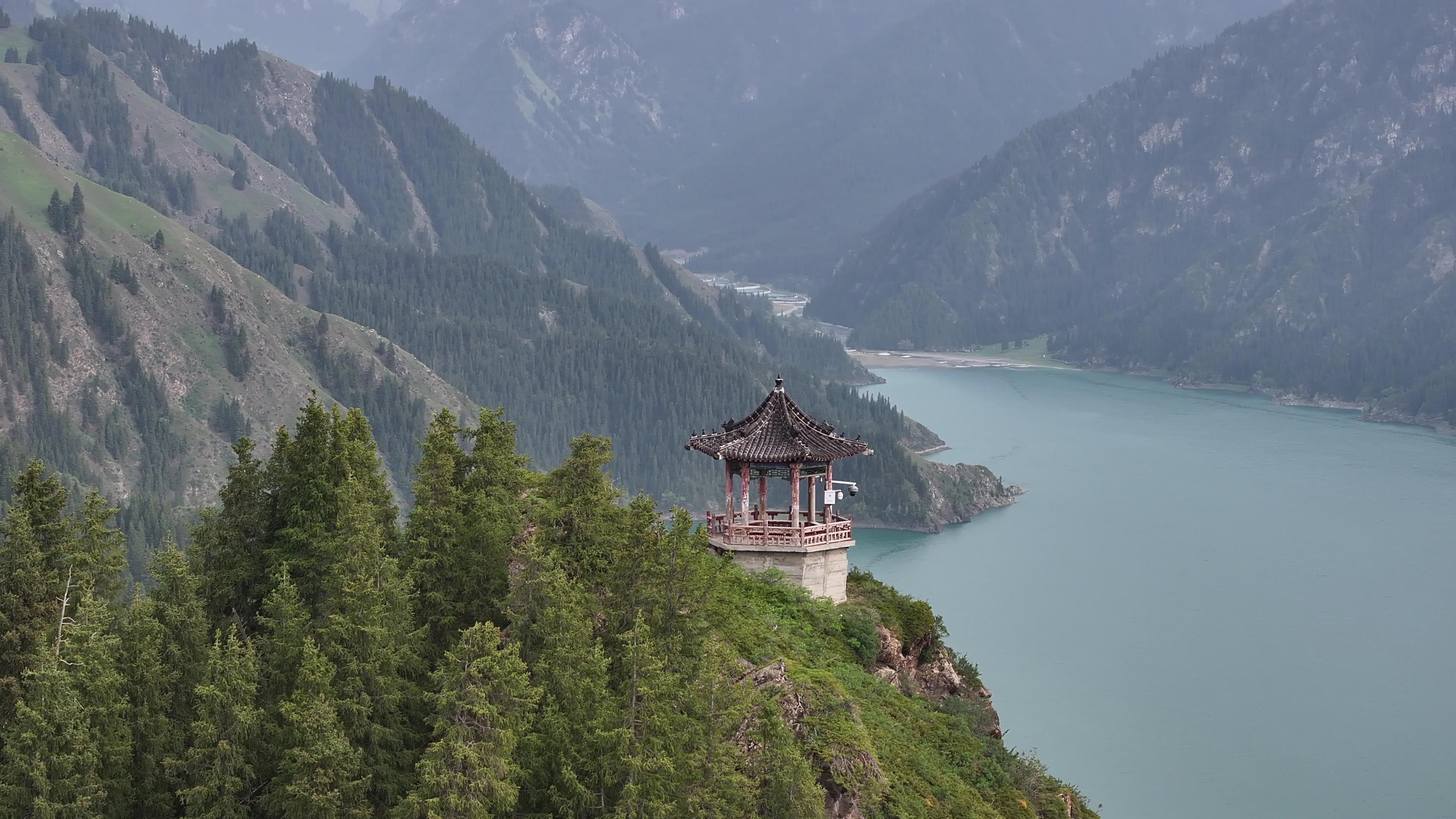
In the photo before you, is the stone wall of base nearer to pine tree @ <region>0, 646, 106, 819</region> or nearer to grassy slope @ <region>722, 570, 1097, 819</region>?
grassy slope @ <region>722, 570, 1097, 819</region>

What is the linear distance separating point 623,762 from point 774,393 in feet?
65.5

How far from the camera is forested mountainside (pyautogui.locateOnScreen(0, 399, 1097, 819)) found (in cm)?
3822

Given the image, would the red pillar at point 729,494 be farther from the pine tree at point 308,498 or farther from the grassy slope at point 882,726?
the pine tree at point 308,498

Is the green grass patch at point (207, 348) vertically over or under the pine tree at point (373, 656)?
over

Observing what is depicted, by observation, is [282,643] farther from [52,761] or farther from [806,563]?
[806,563]

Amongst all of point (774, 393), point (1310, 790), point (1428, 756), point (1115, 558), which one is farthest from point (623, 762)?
point (1115, 558)

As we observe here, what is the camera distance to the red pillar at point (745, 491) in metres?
55.2

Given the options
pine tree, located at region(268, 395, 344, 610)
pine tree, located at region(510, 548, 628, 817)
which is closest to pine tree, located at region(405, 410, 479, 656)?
pine tree, located at region(268, 395, 344, 610)

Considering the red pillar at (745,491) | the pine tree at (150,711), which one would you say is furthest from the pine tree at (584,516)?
the pine tree at (150,711)

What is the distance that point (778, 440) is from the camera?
54.7 meters

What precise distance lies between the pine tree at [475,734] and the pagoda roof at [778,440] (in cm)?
1547

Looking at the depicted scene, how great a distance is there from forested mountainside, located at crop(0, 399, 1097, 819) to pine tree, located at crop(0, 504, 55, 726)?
7 cm

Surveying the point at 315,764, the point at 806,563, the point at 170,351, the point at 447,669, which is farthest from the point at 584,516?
the point at 170,351

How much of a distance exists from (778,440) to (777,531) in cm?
309
